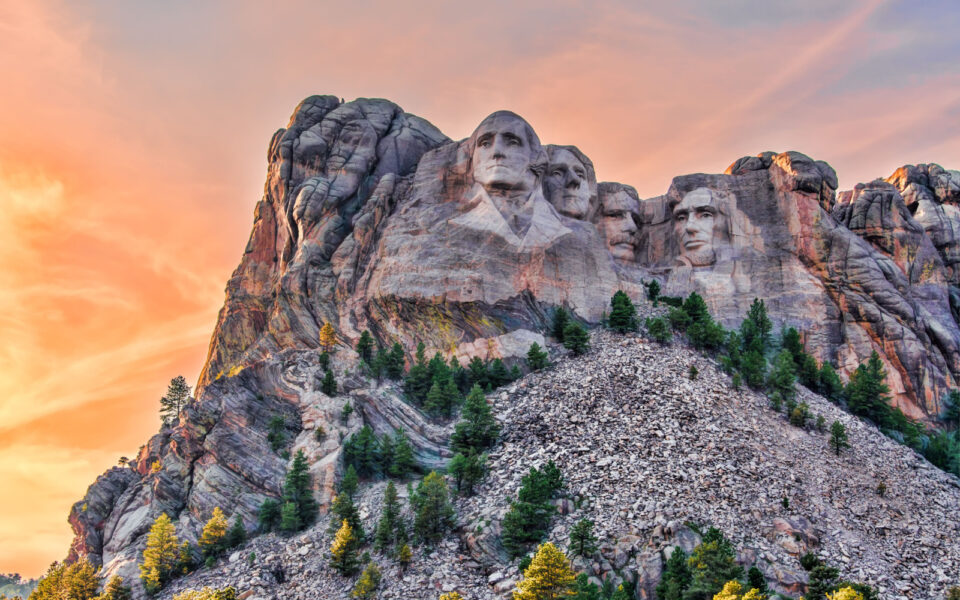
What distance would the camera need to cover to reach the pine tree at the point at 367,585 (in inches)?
1944

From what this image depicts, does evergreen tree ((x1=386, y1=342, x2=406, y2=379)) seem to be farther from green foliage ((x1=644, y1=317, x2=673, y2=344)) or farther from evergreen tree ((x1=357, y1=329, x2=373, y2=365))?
green foliage ((x1=644, y1=317, x2=673, y2=344))

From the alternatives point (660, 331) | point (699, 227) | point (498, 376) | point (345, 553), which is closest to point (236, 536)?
point (345, 553)

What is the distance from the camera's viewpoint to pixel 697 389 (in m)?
63.0

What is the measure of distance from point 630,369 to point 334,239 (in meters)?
30.2

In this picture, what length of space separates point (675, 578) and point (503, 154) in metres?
44.3

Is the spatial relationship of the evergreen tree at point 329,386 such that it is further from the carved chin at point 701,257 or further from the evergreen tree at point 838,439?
the carved chin at point 701,257

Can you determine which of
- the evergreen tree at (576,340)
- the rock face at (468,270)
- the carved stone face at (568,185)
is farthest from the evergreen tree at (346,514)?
the carved stone face at (568,185)

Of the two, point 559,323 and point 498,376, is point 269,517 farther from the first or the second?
point 559,323

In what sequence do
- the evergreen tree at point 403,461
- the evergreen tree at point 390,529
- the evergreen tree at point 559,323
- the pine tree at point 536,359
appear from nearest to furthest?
the evergreen tree at point 390,529 → the evergreen tree at point 403,461 → the pine tree at point 536,359 → the evergreen tree at point 559,323

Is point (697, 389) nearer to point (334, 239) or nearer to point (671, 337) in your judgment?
point (671, 337)

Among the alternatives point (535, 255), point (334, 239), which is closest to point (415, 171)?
point (334, 239)

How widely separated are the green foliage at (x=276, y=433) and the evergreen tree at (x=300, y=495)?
3.56m

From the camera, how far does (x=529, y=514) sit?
5050cm

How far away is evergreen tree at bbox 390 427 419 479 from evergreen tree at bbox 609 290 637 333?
2204cm
